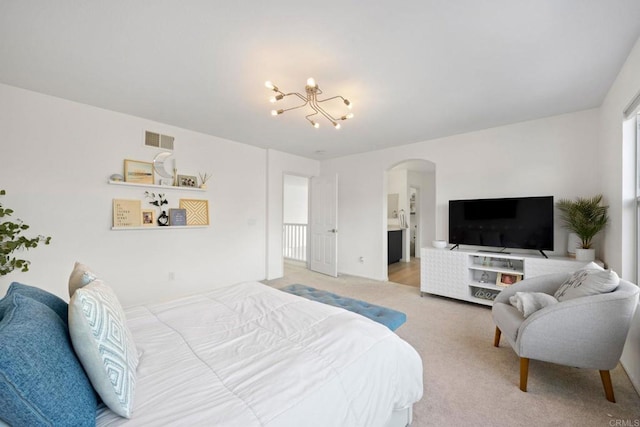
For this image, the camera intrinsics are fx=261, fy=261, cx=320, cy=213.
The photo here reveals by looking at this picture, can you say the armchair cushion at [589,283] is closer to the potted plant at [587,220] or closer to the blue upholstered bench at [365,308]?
the potted plant at [587,220]

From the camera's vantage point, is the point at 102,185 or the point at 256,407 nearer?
the point at 256,407

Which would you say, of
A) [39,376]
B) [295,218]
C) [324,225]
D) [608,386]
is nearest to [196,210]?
[324,225]

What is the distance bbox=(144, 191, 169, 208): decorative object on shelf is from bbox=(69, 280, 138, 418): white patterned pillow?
2805mm

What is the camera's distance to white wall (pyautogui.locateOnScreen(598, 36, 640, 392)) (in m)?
1.89

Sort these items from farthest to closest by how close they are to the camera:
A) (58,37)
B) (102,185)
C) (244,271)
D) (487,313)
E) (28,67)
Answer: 1. (244,271)
2. (487,313)
3. (102,185)
4. (28,67)
5. (58,37)

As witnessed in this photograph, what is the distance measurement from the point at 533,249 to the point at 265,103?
3.59 metres

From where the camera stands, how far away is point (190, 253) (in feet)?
12.2

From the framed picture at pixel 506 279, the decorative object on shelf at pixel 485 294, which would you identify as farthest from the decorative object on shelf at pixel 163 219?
the framed picture at pixel 506 279

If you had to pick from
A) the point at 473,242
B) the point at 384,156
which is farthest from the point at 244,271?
the point at 473,242

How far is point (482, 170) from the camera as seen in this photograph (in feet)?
12.1

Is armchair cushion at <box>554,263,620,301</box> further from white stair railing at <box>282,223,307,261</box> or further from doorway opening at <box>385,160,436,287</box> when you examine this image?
white stair railing at <box>282,223,307,261</box>

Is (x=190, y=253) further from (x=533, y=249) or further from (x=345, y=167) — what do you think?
(x=533, y=249)

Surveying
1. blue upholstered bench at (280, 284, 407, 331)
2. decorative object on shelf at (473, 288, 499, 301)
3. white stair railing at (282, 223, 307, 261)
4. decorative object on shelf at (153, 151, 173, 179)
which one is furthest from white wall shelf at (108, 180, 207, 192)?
decorative object on shelf at (473, 288, 499, 301)

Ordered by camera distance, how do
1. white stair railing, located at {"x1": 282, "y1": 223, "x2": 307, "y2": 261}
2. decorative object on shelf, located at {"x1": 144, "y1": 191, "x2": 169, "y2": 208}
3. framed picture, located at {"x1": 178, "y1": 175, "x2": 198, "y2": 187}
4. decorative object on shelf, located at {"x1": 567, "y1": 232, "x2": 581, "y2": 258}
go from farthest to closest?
white stair railing, located at {"x1": 282, "y1": 223, "x2": 307, "y2": 261} < framed picture, located at {"x1": 178, "y1": 175, "x2": 198, "y2": 187} < decorative object on shelf, located at {"x1": 144, "y1": 191, "x2": 169, "y2": 208} < decorative object on shelf, located at {"x1": 567, "y1": 232, "x2": 581, "y2": 258}
